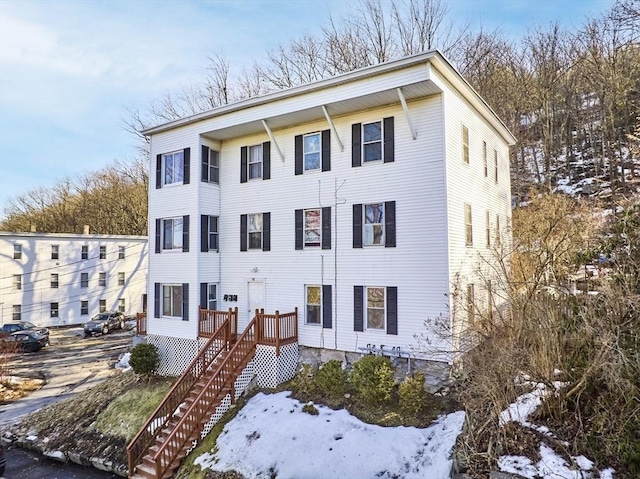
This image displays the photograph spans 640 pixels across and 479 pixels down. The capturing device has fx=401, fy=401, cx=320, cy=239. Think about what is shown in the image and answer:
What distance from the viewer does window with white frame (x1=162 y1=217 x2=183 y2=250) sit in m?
16.3

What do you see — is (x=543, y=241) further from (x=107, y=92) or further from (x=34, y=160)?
(x=34, y=160)

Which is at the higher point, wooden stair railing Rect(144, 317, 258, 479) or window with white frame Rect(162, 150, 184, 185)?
window with white frame Rect(162, 150, 184, 185)

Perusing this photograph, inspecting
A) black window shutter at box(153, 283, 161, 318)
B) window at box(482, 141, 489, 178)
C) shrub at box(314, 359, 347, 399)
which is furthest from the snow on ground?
window at box(482, 141, 489, 178)

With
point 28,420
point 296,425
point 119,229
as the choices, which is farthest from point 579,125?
point 119,229

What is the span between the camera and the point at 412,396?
10.5m

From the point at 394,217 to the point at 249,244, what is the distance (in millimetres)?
5974

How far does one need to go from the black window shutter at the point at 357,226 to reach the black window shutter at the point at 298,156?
274 cm

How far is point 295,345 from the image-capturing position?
14.1 metres

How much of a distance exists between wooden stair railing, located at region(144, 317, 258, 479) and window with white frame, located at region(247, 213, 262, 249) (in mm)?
3185

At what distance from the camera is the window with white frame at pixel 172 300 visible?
631 inches

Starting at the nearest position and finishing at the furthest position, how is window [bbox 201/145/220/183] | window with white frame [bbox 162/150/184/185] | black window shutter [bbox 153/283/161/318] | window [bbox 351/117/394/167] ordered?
window [bbox 351/117/394/167] < window [bbox 201/145/220/183] < window with white frame [bbox 162/150/184/185] < black window shutter [bbox 153/283/161/318]

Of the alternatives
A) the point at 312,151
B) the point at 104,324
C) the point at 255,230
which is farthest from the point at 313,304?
the point at 104,324

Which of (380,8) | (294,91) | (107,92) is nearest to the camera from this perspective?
(294,91)

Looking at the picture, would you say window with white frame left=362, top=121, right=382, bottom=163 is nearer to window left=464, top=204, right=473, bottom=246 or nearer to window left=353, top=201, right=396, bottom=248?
window left=353, top=201, right=396, bottom=248
